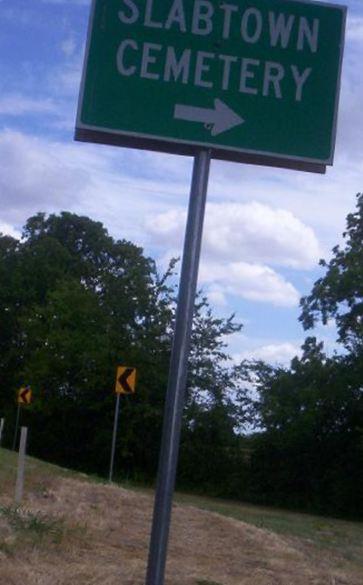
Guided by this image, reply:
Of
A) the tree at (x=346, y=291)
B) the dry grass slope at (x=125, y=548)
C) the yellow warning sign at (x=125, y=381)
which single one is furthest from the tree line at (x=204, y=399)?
the dry grass slope at (x=125, y=548)

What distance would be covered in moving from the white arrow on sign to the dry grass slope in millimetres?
4682

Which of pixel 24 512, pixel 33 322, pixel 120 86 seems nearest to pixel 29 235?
pixel 33 322

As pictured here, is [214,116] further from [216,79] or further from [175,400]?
[175,400]

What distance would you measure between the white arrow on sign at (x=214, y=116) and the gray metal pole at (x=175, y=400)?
16.6 inches

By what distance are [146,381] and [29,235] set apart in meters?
22.6

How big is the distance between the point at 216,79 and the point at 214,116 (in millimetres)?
197

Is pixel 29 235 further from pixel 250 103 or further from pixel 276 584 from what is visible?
pixel 250 103

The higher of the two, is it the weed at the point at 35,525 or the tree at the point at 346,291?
the tree at the point at 346,291

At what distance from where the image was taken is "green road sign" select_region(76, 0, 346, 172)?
511cm

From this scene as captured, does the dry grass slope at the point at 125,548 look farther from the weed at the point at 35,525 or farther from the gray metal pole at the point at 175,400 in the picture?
Answer: the gray metal pole at the point at 175,400

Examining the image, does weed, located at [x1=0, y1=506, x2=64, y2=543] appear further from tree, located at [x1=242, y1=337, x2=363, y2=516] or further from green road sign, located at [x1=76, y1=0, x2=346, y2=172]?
tree, located at [x1=242, y1=337, x2=363, y2=516]

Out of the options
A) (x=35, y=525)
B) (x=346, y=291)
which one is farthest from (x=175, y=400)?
(x=346, y=291)

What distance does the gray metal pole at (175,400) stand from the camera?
462 cm

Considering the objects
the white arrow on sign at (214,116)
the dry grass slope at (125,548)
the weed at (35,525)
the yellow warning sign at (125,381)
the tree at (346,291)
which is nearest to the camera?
the white arrow on sign at (214,116)
